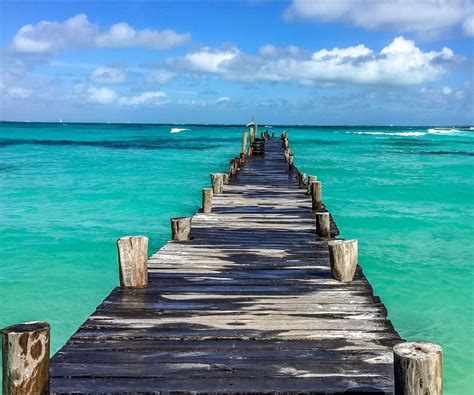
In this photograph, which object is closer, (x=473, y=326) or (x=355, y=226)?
(x=473, y=326)

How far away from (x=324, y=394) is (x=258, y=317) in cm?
147

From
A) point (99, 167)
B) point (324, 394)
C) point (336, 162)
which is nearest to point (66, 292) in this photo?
point (324, 394)

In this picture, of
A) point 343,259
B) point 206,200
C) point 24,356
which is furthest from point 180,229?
point 24,356

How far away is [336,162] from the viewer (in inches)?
1602

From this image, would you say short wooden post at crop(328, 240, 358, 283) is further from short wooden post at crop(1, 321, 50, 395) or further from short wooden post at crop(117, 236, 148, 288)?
short wooden post at crop(1, 321, 50, 395)

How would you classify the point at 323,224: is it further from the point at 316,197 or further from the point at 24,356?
the point at 24,356

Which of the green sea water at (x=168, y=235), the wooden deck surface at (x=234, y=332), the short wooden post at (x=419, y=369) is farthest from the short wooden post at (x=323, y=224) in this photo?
the short wooden post at (x=419, y=369)

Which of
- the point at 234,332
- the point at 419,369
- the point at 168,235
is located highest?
the point at 419,369

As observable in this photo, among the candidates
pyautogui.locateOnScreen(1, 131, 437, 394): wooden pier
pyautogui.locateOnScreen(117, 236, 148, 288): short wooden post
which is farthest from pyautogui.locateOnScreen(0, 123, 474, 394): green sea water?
pyautogui.locateOnScreen(117, 236, 148, 288): short wooden post

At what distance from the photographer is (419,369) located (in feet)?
9.70

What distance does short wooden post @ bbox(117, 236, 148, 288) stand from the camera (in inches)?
223

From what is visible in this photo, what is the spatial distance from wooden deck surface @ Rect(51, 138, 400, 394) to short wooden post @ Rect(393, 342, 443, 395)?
0.58 m

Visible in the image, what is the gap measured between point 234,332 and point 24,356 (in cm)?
191

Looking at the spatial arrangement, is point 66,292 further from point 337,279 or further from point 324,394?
point 324,394
